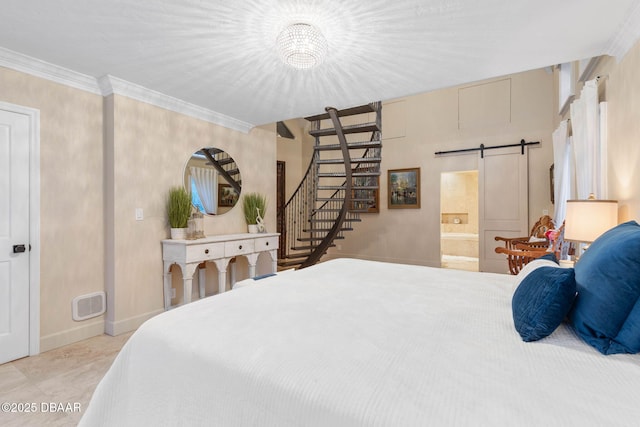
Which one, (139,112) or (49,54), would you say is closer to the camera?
(49,54)

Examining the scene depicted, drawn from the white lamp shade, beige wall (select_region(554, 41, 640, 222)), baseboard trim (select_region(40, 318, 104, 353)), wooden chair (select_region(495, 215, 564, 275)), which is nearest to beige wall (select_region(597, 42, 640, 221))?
beige wall (select_region(554, 41, 640, 222))

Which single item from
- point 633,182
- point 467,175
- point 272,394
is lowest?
point 272,394

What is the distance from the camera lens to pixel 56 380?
6.92 feet

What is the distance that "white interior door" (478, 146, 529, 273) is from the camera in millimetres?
5176

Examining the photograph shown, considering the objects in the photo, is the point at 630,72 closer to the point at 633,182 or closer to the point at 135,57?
the point at 633,182

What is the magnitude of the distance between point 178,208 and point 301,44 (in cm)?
214

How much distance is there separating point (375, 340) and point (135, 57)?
273cm

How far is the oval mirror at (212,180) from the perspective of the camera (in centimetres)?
362

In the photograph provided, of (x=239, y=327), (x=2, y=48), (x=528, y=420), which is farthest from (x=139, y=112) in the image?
(x=528, y=420)

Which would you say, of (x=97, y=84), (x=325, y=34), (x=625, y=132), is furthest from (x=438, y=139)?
(x=97, y=84)

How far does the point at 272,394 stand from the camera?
81 centimetres

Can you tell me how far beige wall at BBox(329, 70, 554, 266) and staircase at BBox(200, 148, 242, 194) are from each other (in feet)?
11.1

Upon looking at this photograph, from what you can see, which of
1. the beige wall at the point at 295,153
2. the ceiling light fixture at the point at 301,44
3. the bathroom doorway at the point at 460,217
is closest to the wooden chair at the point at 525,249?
the ceiling light fixture at the point at 301,44

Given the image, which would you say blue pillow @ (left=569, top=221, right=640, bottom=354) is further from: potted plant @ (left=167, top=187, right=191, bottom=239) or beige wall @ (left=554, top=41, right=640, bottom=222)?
potted plant @ (left=167, top=187, right=191, bottom=239)
